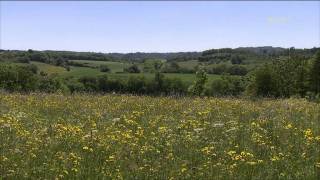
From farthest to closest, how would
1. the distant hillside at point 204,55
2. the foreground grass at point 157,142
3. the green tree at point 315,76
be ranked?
the distant hillside at point 204,55 → the green tree at point 315,76 → the foreground grass at point 157,142

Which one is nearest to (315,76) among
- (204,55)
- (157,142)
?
(157,142)

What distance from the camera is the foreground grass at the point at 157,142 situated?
786 cm

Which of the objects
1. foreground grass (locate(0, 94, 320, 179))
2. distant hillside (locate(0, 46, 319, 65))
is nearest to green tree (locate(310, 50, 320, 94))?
foreground grass (locate(0, 94, 320, 179))

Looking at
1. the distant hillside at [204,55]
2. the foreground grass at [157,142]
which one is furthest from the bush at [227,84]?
the foreground grass at [157,142]

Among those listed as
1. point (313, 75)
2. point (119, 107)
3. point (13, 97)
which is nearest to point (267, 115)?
point (119, 107)

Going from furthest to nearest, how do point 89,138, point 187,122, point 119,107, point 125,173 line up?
point 119,107
point 187,122
point 89,138
point 125,173

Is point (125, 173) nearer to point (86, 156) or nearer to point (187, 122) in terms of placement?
point (86, 156)

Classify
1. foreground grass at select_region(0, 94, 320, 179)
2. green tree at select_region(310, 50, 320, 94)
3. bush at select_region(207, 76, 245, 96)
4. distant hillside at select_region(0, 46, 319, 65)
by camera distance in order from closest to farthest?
foreground grass at select_region(0, 94, 320, 179) < green tree at select_region(310, 50, 320, 94) < bush at select_region(207, 76, 245, 96) < distant hillside at select_region(0, 46, 319, 65)

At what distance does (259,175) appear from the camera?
782 cm

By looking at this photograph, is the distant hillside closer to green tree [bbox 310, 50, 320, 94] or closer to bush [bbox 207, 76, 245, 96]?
bush [bbox 207, 76, 245, 96]

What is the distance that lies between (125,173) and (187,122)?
389cm

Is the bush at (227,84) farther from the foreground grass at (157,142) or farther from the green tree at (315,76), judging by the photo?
the foreground grass at (157,142)

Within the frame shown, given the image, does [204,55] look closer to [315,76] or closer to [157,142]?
[315,76]

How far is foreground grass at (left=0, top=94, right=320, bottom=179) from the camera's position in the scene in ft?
25.8
